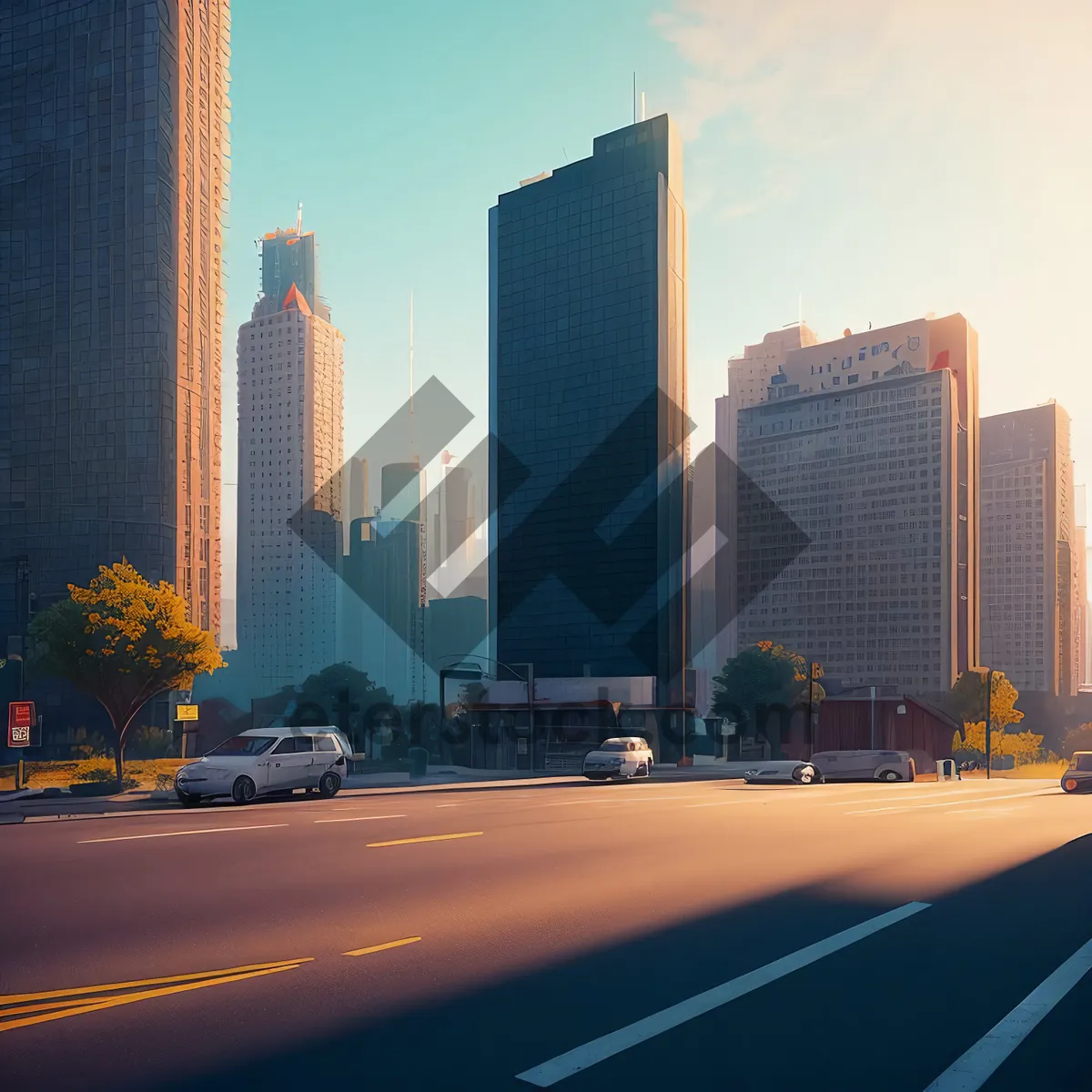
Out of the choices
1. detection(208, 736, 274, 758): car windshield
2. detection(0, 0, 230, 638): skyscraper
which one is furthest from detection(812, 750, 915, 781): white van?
detection(0, 0, 230, 638): skyscraper

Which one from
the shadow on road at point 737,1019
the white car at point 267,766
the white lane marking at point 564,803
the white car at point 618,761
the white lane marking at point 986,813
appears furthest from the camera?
the white car at point 618,761

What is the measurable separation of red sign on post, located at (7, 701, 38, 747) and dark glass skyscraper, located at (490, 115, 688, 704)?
88972 mm

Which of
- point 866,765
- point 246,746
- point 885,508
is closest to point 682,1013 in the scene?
point 246,746

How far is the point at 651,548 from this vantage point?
120m

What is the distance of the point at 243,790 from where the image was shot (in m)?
24.0

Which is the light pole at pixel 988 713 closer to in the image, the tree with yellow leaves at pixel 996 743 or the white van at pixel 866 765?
the tree with yellow leaves at pixel 996 743

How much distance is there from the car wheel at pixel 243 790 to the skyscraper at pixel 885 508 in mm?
144554

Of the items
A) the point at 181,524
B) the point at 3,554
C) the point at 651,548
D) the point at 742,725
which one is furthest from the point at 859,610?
the point at 3,554

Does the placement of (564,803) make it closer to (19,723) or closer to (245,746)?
Answer: (245,746)

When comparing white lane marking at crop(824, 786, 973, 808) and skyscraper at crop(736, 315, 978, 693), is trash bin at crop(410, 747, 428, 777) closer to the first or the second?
white lane marking at crop(824, 786, 973, 808)

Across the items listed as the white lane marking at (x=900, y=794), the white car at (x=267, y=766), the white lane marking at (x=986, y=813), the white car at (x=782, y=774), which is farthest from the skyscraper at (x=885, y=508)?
the white car at (x=267, y=766)

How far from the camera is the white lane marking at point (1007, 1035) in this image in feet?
18.6

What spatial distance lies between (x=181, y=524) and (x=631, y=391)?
173ft

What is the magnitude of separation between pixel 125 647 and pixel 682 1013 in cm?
3183
